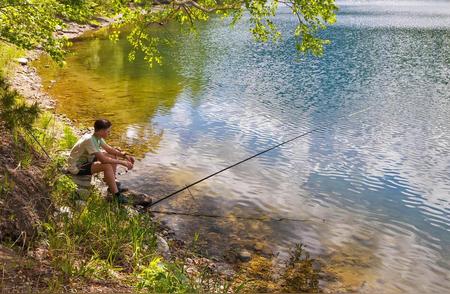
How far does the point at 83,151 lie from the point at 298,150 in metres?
9.57

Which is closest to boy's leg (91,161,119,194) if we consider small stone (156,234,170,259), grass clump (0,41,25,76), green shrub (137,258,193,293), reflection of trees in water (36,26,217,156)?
small stone (156,234,170,259)

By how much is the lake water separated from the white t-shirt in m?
2.68

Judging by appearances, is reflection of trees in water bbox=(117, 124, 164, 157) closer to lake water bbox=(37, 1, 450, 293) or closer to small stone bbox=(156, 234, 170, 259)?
lake water bbox=(37, 1, 450, 293)

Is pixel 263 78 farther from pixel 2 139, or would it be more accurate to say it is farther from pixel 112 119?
pixel 2 139

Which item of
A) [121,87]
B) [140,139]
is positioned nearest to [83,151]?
[140,139]

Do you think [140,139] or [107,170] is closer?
[107,170]

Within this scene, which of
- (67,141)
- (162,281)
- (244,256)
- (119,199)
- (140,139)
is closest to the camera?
(162,281)

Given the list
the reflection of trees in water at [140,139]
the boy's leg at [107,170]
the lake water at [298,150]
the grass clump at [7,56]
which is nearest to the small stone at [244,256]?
the lake water at [298,150]

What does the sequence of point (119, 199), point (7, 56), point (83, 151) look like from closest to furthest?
point (83, 151)
point (119, 199)
point (7, 56)

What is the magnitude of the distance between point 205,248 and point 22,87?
17.4 m

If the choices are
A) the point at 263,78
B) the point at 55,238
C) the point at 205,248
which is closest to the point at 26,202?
the point at 55,238

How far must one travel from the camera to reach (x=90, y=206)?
9070mm

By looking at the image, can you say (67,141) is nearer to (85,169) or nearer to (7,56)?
(85,169)

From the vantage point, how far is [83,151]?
388 inches
